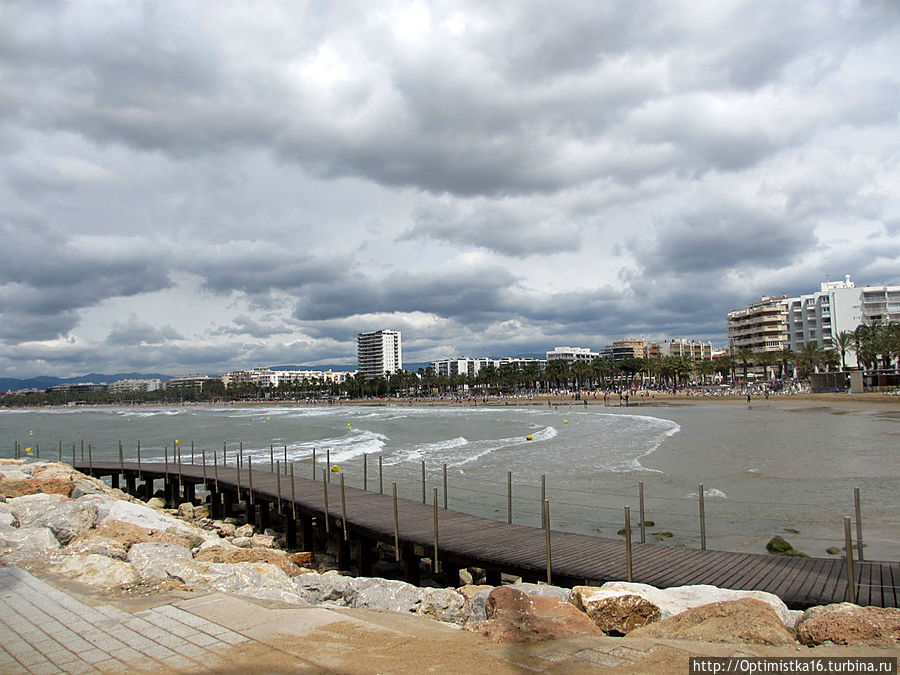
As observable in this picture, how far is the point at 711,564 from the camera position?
8992 mm

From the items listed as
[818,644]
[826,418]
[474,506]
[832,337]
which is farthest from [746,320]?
[818,644]

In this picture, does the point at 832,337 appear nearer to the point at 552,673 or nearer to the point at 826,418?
the point at 826,418

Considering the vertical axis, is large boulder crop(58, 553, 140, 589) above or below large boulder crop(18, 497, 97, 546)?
above

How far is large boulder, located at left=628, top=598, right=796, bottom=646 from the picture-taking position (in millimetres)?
5246

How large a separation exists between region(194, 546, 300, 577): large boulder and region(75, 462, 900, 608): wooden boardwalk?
6.18ft

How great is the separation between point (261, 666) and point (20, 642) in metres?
2.80

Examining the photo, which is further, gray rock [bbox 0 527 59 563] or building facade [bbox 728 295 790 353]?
building facade [bbox 728 295 790 353]

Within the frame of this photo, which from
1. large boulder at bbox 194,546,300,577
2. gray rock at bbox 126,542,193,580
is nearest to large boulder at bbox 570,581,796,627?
gray rock at bbox 126,542,193,580

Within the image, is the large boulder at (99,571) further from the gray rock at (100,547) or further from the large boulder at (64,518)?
the large boulder at (64,518)

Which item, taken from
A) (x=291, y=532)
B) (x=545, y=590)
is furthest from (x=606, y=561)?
(x=291, y=532)

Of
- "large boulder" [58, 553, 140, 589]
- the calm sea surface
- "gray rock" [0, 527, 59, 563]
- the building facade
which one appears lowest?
the calm sea surface

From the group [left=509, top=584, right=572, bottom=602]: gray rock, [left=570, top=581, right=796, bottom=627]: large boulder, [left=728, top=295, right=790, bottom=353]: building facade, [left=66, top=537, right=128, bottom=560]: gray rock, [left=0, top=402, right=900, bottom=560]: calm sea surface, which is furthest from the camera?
[left=728, top=295, right=790, bottom=353]: building facade

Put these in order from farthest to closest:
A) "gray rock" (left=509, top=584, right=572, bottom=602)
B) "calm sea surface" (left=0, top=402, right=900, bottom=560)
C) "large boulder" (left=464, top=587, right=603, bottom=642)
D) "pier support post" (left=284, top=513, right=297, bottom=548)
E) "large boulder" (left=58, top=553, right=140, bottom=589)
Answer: "pier support post" (left=284, top=513, right=297, bottom=548) < "calm sea surface" (left=0, top=402, right=900, bottom=560) < "gray rock" (left=509, top=584, right=572, bottom=602) < "large boulder" (left=58, top=553, right=140, bottom=589) < "large boulder" (left=464, top=587, right=603, bottom=642)

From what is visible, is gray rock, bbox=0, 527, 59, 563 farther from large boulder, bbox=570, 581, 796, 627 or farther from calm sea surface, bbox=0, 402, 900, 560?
calm sea surface, bbox=0, 402, 900, 560
